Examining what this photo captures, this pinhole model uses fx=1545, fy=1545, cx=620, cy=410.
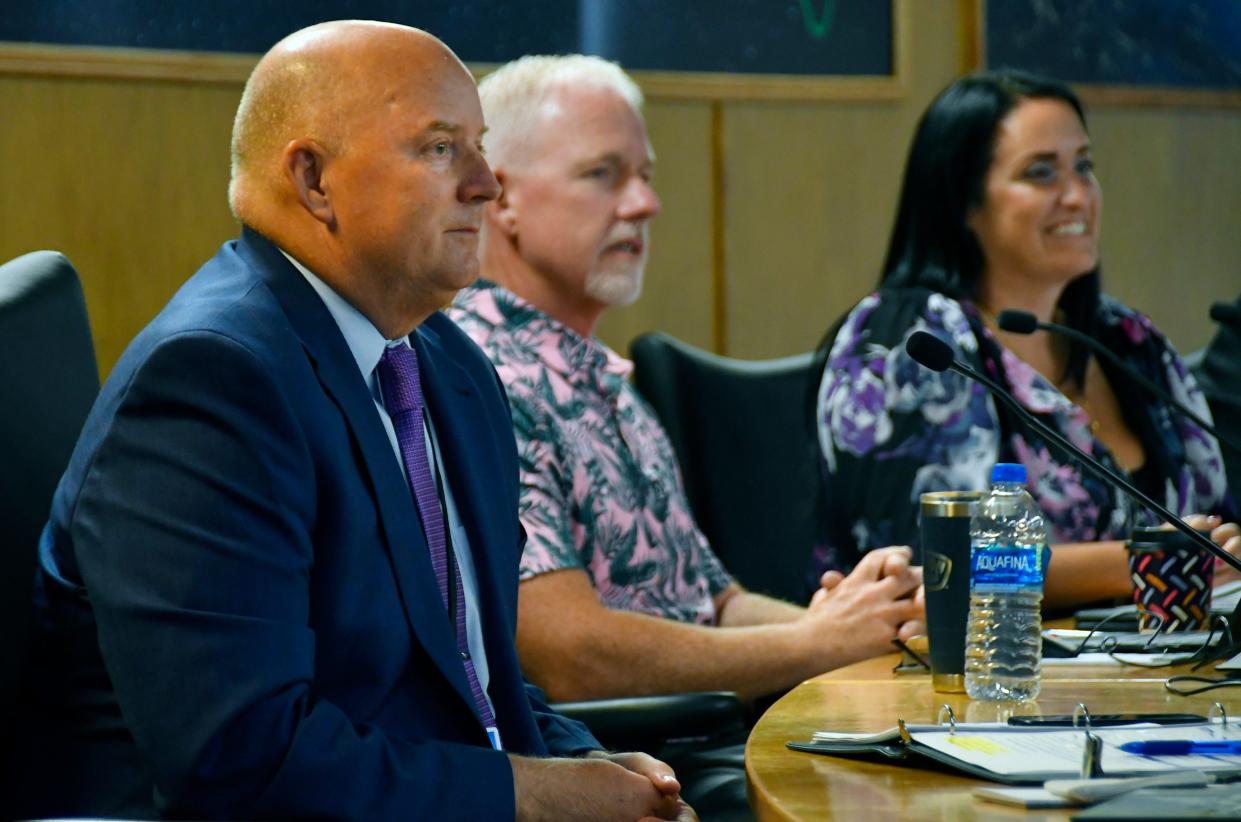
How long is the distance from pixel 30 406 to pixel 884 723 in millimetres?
830

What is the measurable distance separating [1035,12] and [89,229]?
7.38ft

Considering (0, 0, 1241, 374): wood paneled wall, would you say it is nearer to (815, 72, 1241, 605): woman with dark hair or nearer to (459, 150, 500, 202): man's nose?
(815, 72, 1241, 605): woman with dark hair

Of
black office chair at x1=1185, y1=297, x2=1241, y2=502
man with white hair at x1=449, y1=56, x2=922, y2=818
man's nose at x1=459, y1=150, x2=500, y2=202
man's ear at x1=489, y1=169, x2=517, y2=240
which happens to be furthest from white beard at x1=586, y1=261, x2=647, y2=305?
black office chair at x1=1185, y1=297, x2=1241, y2=502

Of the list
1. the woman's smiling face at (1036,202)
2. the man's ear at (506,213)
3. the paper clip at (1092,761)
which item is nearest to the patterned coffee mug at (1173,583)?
the paper clip at (1092,761)

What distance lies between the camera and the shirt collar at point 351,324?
147 cm

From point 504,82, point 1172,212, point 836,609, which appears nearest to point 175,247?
point 504,82

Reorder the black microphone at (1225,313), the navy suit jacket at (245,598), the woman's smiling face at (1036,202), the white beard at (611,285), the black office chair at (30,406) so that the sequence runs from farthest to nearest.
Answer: the woman's smiling face at (1036,202) < the white beard at (611,285) < the black microphone at (1225,313) < the black office chair at (30,406) < the navy suit jacket at (245,598)

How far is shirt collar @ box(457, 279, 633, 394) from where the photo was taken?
2.24m

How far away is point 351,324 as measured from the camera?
1.47 meters

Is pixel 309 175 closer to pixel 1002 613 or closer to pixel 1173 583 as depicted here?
pixel 1002 613

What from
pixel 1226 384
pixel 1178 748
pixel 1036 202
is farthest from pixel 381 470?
pixel 1226 384

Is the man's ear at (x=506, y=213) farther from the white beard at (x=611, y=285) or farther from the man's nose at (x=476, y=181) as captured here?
the man's nose at (x=476, y=181)

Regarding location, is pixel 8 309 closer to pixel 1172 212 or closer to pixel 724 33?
pixel 724 33

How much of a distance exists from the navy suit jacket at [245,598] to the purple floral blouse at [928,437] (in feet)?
3.79
